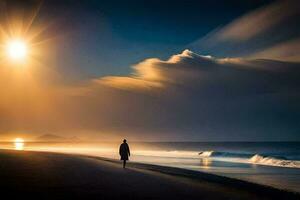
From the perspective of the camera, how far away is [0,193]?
1352 centimetres

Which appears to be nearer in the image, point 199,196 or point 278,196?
point 199,196

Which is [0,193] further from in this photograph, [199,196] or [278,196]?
[278,196]

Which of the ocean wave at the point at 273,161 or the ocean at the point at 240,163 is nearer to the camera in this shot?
the ocean at the point at 240,163

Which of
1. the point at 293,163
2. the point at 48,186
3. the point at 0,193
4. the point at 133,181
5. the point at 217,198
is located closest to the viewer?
the point at 0,193

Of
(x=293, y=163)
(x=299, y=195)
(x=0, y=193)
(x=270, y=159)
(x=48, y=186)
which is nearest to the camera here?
(x=0, y=193)

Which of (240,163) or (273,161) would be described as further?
(273,161)

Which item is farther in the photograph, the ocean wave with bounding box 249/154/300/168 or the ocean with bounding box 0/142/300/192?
the ocean wave with bounding box 249/154/300/168

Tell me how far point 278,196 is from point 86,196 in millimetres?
8488

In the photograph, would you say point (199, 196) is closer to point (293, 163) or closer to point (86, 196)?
point (86, 196)

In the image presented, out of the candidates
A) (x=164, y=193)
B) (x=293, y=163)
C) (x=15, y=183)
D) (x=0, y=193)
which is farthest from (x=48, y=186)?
(x=293, y=163)

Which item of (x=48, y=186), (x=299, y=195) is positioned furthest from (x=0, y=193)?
(x=299, y=195)

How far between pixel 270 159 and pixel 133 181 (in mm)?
42014

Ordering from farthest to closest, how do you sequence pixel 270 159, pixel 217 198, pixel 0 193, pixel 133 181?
pixel 270 159
pixel 133 181
pixel 217 198
pixel 0 193

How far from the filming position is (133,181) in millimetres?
19844
